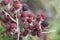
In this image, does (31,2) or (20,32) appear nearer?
(20,32)

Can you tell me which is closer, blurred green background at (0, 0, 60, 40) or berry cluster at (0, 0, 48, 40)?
berry cluster at (0, 0, 48, 40)

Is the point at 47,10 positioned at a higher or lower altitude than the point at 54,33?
higher

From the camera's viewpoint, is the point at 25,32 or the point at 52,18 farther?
the point at 52,18

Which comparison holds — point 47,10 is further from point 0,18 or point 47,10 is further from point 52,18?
point 0,18

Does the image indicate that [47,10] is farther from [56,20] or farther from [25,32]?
[25,32]

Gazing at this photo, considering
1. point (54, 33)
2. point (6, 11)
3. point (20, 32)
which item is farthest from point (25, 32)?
point (54, 33)

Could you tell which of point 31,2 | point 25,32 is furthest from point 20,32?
point 31,2

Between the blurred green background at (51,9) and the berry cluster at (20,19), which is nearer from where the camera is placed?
the berry cluster at (20,19)

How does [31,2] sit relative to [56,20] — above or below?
above

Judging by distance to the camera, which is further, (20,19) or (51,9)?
(51,9)
